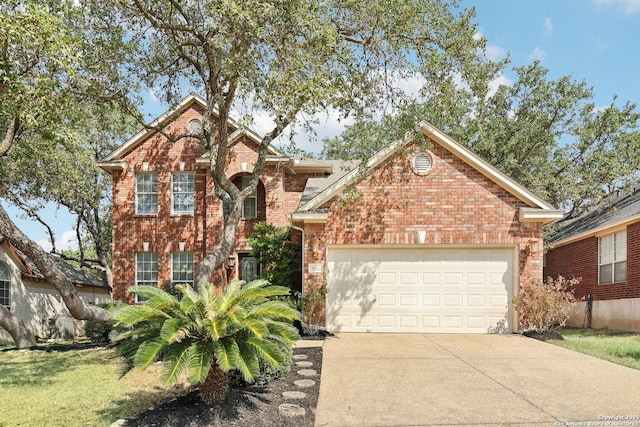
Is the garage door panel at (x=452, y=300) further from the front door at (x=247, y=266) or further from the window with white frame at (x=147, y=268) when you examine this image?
the window with white frame at (x=147, y=268)

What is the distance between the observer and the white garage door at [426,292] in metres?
13.8

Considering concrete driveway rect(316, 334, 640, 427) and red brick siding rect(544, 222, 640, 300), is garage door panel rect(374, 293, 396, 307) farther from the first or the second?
red brick siding rect(544, 222, 640, 300)

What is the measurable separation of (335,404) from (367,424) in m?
0.87

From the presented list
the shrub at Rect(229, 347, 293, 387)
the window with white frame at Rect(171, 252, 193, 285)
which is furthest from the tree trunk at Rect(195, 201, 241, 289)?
the window with white frame at Rect(171, 252, 193, 285)

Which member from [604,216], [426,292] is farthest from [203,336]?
[604,216]

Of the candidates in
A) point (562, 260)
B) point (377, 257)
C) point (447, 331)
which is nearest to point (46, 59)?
point (377, 257)

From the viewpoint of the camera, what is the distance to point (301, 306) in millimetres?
13641

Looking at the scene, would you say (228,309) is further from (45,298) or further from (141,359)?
(45,298)

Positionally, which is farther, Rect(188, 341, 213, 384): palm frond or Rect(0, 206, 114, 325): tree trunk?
Rect(0, 206, 114, 325): tree trunk

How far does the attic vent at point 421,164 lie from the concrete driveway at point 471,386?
191 inches

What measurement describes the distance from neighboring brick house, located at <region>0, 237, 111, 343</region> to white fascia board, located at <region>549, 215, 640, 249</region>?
1953cm

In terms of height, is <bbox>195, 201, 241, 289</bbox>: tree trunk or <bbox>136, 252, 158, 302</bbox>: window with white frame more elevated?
<bbox>195, 201, 241, 289</bbox>: tree trunk

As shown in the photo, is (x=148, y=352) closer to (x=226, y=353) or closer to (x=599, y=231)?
(x=226, y=353)

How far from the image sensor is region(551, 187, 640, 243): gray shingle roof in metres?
16.4
